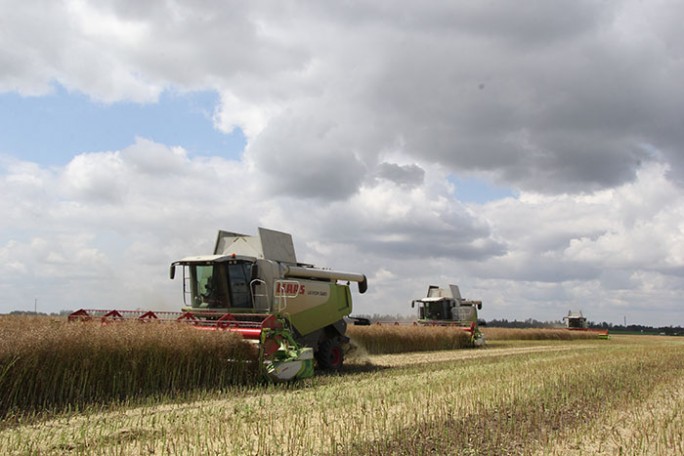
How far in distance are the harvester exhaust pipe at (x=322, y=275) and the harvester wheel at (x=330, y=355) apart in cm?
167

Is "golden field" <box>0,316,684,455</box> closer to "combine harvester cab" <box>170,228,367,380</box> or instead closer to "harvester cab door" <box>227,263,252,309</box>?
"combine harvester cab" <box>170,228,367,380</box>

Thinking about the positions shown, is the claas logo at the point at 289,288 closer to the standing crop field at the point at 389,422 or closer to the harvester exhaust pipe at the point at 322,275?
the harvester exhaust pipe at the point at 322,275

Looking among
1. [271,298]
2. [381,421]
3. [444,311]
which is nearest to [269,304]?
[271,298]

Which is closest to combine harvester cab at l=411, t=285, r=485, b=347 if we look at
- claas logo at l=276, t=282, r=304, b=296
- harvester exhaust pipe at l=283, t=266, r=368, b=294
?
harvester exhaust pipe at l=283, t=266, r=368, b=294

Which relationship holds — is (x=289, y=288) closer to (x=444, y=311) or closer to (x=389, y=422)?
(x=389, y=422)

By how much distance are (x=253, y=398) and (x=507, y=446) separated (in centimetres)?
432

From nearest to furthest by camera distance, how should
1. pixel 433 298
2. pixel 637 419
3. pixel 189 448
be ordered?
pixel 189 448, pixel 637 419, pixel 433 298

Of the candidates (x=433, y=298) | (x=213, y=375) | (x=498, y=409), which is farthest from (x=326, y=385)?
(x=433, y=298)

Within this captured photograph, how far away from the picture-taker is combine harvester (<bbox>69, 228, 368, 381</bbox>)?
37.0 ft

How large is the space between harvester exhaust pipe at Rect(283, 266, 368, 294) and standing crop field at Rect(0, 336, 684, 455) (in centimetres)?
423

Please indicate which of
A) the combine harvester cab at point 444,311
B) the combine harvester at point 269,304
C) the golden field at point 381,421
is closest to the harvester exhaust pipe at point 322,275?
the combine harvester at point 269,304

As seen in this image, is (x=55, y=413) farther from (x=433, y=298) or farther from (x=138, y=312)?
(x=433, y=298)

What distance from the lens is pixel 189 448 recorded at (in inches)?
212

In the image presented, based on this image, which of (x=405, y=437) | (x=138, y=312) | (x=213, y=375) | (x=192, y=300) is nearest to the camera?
(x=405, y=437)
